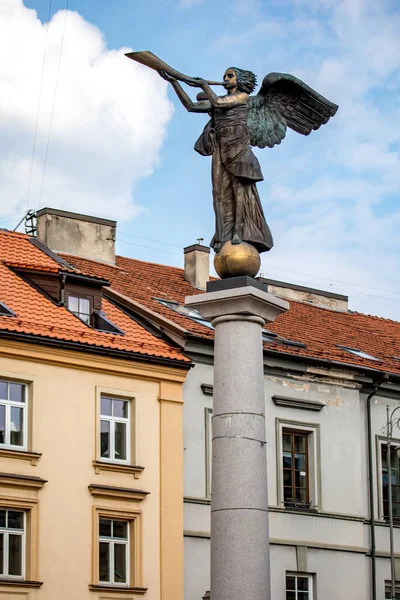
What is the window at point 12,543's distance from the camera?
24328 mm

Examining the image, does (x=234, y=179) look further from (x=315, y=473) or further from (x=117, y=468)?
(x=315, y=473)

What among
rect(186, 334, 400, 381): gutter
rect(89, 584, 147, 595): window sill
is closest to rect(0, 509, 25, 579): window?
rect(89, 584, 147, 595): window sill

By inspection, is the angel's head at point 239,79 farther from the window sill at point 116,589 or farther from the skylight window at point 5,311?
the window sill at point 116,589

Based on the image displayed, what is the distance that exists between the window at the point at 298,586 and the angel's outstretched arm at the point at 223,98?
592 inches

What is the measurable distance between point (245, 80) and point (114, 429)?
11760 mm

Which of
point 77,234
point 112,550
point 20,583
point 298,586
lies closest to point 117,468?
point 112,550

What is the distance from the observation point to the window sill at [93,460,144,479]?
1019 inches

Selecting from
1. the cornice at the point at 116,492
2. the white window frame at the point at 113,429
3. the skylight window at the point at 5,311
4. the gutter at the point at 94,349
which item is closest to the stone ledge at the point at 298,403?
the gutter at the point at 94,349

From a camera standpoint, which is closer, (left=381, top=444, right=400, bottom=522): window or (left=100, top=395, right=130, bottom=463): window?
(left=100, top=395, right=130, bottom=463): window

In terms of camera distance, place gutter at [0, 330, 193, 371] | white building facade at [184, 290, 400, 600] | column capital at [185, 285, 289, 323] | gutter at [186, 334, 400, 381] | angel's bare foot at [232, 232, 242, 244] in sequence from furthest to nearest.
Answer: gutter at [186, 334, 400, 381]
white building facade at [184, 290, 400, 600]
gutter at [0, 330, 193, 371]
angel's bare foot at [232, 232, 242, 244]
column capital at [185, 285, 289, 323]

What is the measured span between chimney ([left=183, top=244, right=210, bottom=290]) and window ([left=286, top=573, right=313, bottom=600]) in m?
8.22

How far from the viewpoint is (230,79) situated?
637 inches

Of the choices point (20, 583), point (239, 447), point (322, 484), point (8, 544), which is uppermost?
point (322, 484)

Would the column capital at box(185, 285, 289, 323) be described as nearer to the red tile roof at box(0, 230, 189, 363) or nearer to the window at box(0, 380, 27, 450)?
the window at box(0, 380, 27, 450)
